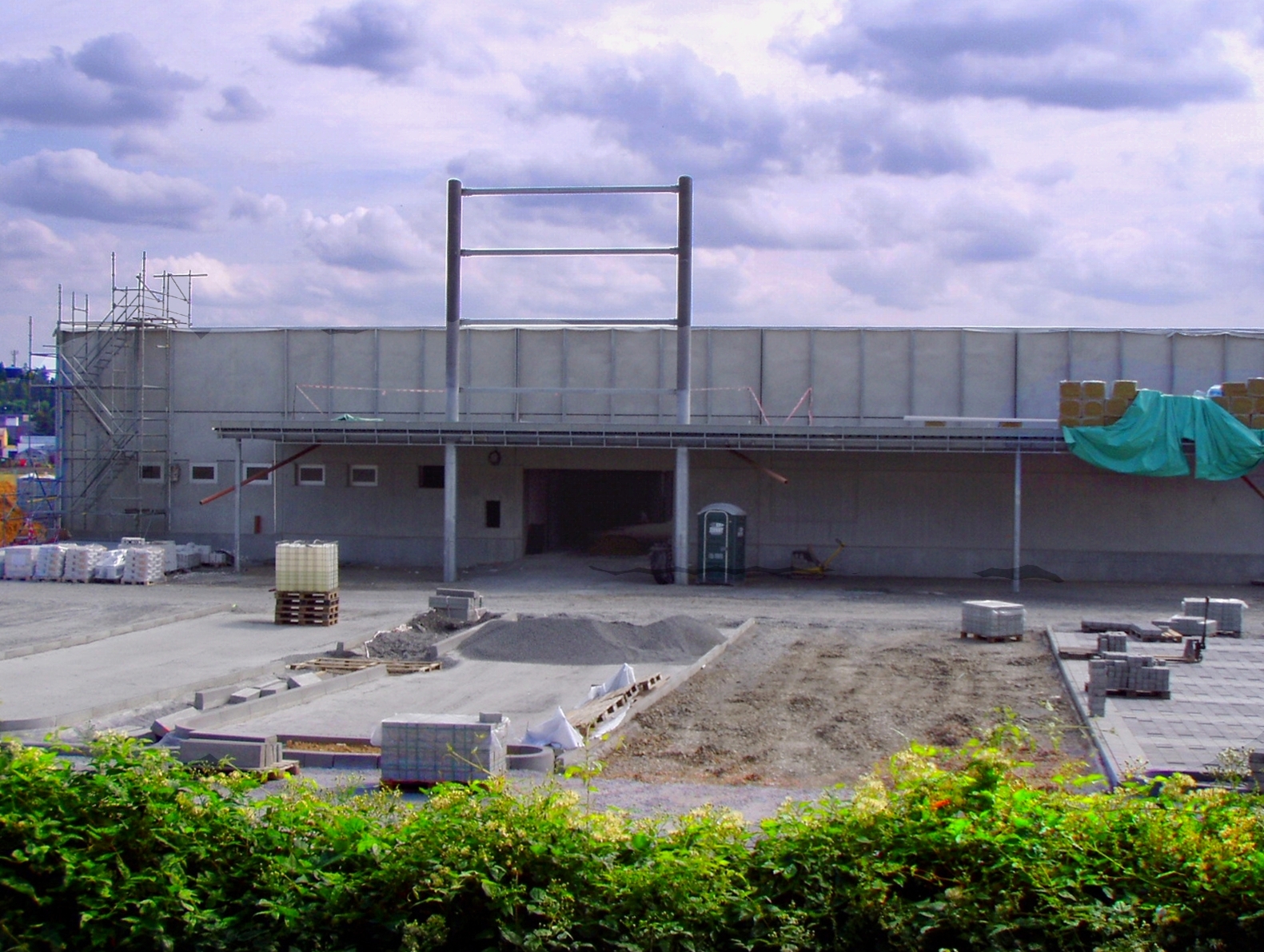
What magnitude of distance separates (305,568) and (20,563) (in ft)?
39.4

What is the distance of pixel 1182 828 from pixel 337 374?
3381 centimetres

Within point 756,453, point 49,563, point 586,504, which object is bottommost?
point 49,563

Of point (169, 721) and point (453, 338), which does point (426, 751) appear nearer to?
point (169, 721)

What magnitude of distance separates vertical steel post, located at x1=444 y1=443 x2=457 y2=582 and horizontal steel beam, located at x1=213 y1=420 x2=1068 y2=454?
0.38 metres

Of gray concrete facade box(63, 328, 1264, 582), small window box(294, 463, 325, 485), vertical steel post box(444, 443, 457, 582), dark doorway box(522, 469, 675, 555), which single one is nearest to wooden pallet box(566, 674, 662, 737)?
vertical steel post box(444, 443, 457, 582)

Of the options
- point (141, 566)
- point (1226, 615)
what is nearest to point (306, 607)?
point (141, 566)

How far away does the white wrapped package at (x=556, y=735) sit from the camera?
12727mm

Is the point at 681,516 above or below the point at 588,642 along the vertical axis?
above

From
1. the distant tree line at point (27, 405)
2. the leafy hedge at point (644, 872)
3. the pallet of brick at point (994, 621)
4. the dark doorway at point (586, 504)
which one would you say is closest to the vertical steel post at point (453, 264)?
the dark doorway at point (586, 504)

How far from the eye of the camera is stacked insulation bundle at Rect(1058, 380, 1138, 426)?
2927cm

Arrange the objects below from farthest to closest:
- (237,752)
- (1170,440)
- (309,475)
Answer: (309,475) < (1170,440) < (237,752)

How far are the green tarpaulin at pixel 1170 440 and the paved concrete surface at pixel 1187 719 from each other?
10106 mm

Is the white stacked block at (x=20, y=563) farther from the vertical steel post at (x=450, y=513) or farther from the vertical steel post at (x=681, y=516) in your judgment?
the vertical steel post at (x=681, y=516)

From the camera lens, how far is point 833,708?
15555mm
